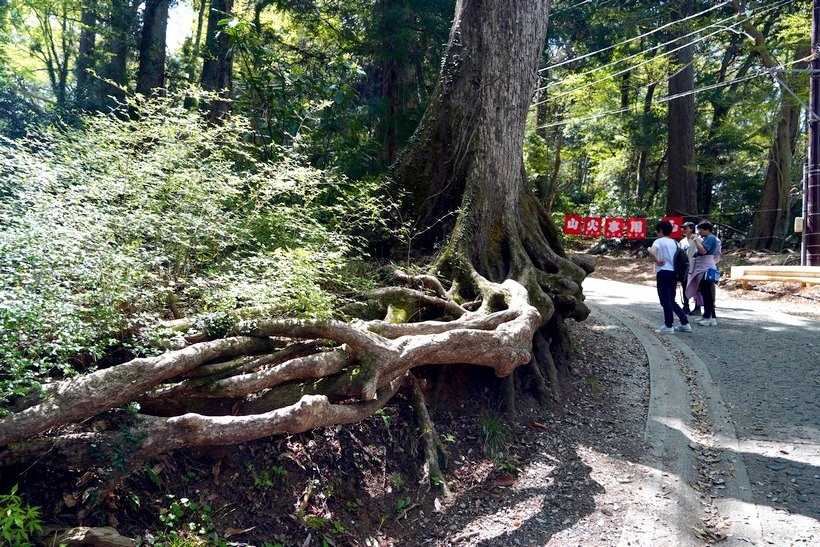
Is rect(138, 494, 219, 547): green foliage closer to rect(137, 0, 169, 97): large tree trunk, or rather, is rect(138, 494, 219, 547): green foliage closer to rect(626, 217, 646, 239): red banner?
rect(137, 0, 169, 97): large tree trunk

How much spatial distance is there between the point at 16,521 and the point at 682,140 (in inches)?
978

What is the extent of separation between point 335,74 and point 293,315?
6.97 metres

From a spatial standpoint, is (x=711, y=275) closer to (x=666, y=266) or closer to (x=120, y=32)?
(x=666, y=266)

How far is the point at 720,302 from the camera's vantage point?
45.9 feet

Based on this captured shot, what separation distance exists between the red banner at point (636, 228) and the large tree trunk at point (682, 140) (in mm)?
1192

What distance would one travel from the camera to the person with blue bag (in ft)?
33.2

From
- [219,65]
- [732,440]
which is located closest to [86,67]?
[219,65]

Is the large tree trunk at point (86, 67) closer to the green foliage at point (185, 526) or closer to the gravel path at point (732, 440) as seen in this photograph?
the green foliage at point (185, 526)

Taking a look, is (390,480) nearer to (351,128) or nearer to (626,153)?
(351,128)

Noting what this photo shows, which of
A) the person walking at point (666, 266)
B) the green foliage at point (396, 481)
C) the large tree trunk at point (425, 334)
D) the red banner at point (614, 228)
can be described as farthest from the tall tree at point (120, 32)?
the red banner at point (614, 228)

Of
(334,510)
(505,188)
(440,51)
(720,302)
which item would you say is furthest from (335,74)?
(720,302)

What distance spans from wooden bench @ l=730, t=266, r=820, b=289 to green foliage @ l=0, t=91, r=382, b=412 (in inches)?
502

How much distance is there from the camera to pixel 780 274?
14.4 metres

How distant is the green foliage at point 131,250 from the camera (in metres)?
3.29
